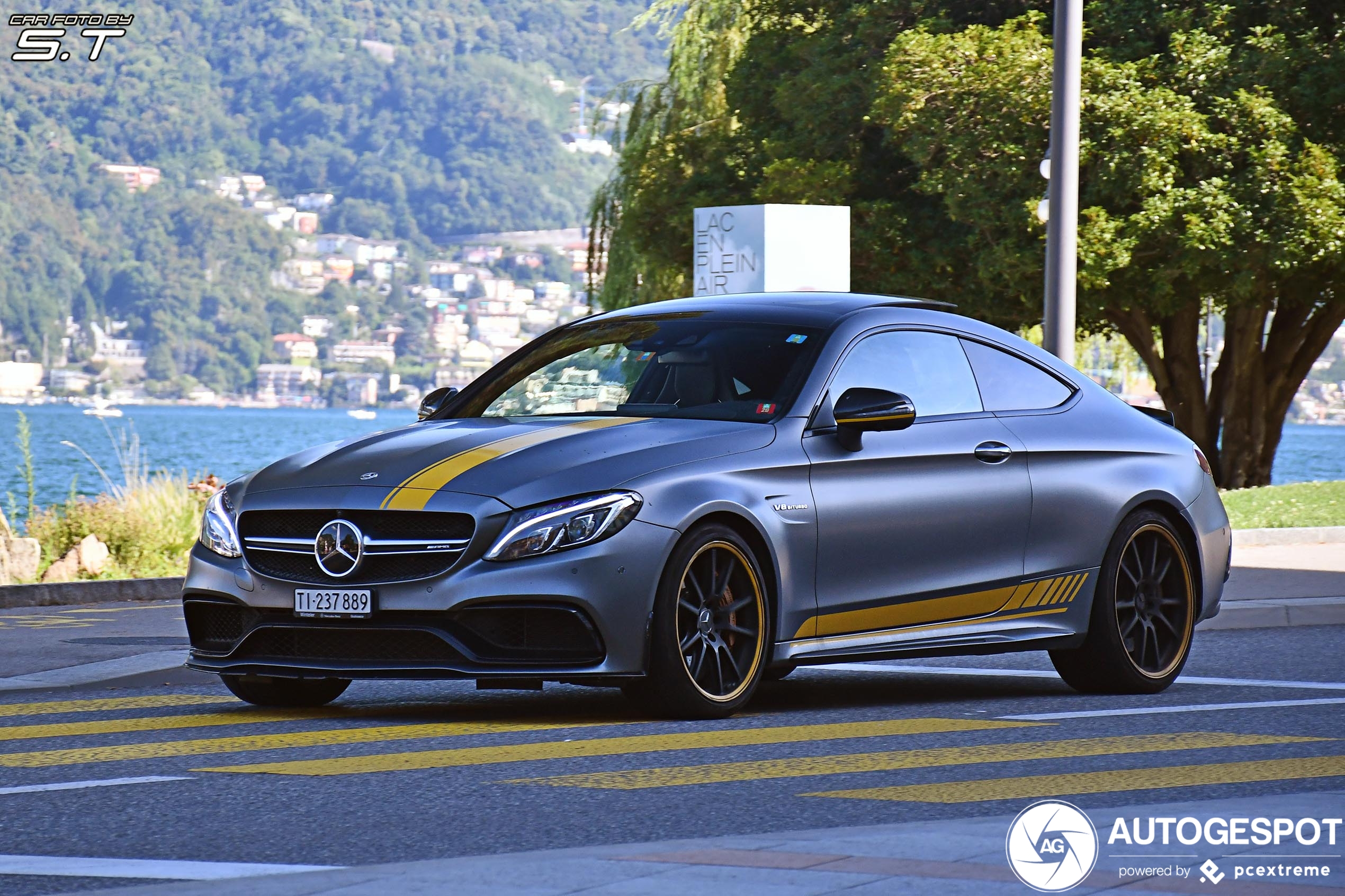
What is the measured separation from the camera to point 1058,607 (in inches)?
390

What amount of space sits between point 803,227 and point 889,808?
512 inches

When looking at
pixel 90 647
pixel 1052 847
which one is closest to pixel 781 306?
pixel 90 647

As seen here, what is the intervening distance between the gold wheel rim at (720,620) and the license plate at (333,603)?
→ 1151 millimetres

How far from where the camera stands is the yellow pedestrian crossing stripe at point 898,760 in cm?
714

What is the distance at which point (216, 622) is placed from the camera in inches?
348

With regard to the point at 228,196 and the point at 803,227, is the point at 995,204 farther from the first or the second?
the point at 228,196

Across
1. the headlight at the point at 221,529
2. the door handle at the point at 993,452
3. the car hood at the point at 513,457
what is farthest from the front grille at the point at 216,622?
the door handle at the point at 993,452

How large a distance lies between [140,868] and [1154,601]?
5.91 metres

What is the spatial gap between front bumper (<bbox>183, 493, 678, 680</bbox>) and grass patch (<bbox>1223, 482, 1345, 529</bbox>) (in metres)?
13.2

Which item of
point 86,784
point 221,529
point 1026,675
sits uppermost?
point 221,529

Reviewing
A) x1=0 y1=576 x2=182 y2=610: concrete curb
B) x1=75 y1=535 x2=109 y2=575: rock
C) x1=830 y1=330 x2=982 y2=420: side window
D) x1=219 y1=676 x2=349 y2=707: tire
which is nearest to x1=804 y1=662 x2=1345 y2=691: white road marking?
x1=830 y1=330 x2=982 y2=420: side window

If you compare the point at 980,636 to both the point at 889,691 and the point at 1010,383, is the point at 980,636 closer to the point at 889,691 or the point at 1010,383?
the point at 889,691

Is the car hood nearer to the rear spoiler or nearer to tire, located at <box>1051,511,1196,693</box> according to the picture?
tire, located at <box>1051,511,1196,693</box>

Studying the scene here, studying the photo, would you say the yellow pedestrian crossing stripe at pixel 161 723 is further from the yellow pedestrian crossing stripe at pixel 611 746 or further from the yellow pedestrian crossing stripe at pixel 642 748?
the yellow pedestrian crossing stripe at pixel 611 746
